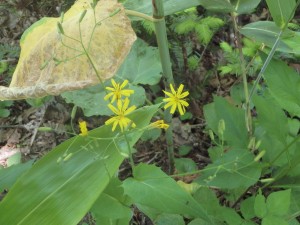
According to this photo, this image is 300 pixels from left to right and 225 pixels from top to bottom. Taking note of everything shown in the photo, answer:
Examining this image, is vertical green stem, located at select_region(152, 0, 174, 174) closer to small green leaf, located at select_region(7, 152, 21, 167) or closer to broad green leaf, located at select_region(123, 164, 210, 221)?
broad green leaf, located at select_region(123, 164, 210, 221)

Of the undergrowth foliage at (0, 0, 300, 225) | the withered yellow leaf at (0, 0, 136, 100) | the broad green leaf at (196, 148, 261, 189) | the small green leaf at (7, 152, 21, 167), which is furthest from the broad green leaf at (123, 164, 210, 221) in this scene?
the small green leaf at (7, 152, 21, 167)

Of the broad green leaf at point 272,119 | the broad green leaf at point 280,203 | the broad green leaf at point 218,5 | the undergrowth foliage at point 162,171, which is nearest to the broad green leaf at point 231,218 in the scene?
the undergrowth foliage at point 162,171

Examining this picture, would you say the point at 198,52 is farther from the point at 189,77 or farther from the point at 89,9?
the point at 89,9

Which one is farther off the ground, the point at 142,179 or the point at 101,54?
the point at 101,54

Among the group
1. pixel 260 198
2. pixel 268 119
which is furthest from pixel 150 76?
pixel 260 198

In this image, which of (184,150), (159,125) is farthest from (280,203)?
(184,150)

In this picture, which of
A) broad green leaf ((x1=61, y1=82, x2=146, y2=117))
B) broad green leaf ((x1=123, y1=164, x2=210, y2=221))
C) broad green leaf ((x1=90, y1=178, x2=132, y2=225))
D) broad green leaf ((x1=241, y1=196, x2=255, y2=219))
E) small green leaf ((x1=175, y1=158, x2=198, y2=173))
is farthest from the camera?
small green leaf ((x1=175, y1=158, x2=198, y2=173))

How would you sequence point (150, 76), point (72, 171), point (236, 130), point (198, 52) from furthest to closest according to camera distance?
point (198, 52), point (150, 76), point (236, 130), point (72, 171)
